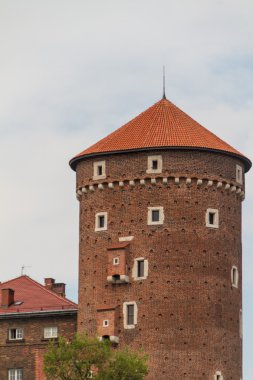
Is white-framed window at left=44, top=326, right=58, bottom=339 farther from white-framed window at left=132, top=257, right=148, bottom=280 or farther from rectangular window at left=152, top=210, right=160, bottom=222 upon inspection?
rectangular window at left=152, top=210, right=160, bottom=222

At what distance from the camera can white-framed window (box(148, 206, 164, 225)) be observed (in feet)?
284

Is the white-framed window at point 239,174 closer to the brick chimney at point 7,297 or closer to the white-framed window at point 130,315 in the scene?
the white-framed window at point 130,315

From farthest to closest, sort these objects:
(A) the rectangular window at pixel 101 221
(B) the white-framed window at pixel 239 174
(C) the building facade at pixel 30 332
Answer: (C) the building facade at pixel 30 332 → (B) the white-framed window at pixel 239 174 → (A) the rectangular window at pixel 101 221

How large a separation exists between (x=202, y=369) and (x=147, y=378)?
3064mm

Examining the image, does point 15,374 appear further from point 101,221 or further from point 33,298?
point 101,221

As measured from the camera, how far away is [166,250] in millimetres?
85875

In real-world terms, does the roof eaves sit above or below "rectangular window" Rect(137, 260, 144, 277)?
above

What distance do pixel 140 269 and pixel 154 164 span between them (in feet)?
19.7

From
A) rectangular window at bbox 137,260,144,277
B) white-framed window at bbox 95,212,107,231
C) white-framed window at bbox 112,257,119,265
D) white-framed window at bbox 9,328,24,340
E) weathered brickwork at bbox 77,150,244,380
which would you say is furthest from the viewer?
white-framed window at bbox 9,328,24,340

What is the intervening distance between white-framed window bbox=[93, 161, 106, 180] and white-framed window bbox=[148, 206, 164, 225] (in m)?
3.98

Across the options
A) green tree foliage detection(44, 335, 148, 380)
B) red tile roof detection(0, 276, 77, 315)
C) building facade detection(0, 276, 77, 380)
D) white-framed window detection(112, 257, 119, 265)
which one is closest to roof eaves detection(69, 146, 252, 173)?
white-framed window detection(112, 257, 119, 265)

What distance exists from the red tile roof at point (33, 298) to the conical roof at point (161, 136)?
28.0 feet

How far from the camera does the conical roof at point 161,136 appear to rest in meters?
87.6

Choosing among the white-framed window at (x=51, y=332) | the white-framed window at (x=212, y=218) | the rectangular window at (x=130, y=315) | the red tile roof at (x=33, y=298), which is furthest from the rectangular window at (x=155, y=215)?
the white-framed window at (x=51, y=332)
